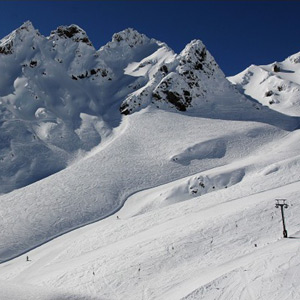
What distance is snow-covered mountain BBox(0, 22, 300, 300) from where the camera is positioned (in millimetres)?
16188

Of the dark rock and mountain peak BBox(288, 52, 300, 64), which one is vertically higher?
mountain peak BBox(288, 52, 300, 64)

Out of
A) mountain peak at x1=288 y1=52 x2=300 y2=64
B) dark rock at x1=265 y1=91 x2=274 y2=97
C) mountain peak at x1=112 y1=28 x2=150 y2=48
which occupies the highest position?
mountain peak at x1=112 y1=28 x2=150 y2=48

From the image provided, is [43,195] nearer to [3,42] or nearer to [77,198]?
[77,198]

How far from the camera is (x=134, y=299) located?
14594 millimetres

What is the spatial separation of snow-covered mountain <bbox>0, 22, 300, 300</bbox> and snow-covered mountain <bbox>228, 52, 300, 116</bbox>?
36.9 ft

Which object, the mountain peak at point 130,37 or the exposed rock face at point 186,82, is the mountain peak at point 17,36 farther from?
the exposed rock face at point 186,82

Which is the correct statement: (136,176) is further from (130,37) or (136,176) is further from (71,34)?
(130,37)

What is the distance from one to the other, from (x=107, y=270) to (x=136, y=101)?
2108 inches

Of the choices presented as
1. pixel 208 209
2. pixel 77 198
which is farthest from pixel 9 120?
pixel 208 209

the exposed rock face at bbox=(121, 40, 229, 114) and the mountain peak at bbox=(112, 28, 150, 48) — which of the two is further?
the mountain peak at bbox=(112, 28, 150, 48)

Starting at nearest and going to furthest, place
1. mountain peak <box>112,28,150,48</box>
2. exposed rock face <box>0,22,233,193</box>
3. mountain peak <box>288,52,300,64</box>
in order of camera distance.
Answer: exposed rock face <box>0,22,233,193</box>, mountain peak <box>112,28,150,48</box>, mountain peak <box>288,52,300,64</box>

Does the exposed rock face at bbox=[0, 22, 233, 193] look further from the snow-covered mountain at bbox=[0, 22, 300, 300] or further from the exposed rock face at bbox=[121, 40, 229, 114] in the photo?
the snow-covered mountain at bbox=[0, 22, 300, 300]

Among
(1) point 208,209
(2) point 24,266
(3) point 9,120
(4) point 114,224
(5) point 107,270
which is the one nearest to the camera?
(5) point 107,270

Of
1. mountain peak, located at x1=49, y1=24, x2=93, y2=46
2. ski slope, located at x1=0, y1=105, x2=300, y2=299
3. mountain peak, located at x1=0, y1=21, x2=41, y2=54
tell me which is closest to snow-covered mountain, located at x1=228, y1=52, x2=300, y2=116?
ski slope, located at x1=0, y1=105, x2=300, y2=299
